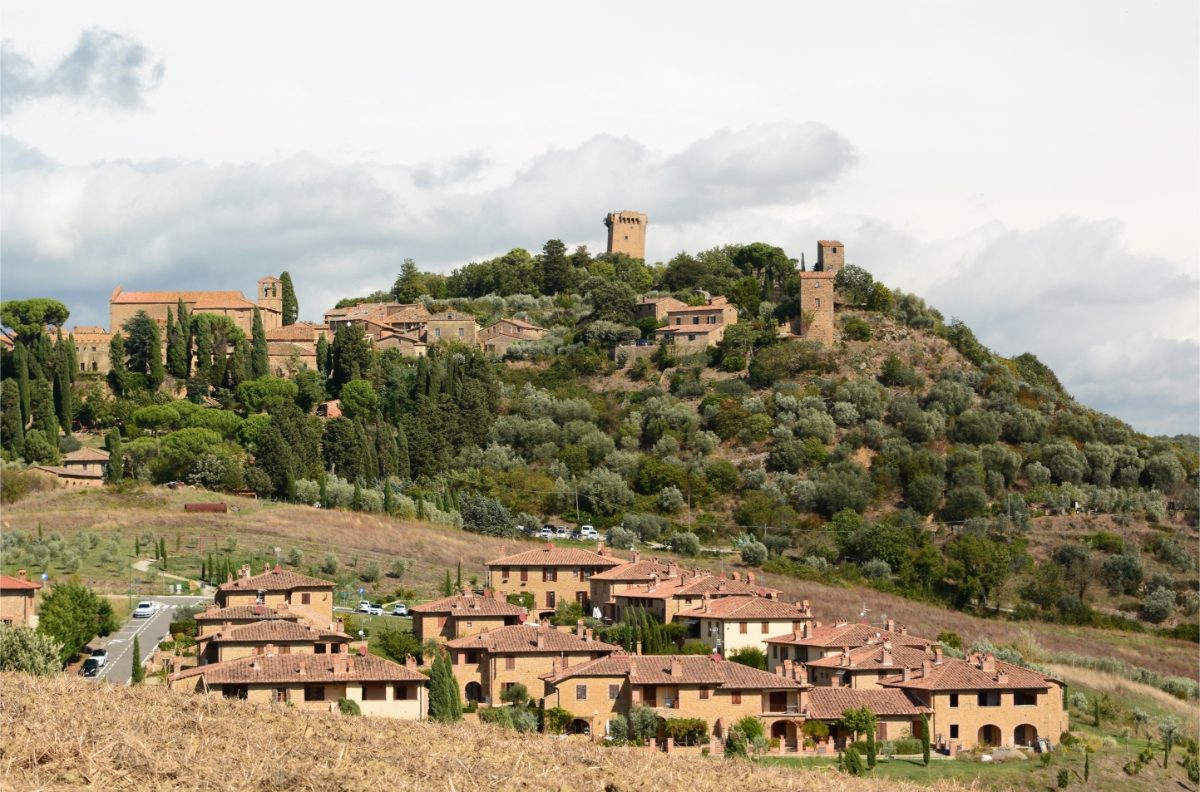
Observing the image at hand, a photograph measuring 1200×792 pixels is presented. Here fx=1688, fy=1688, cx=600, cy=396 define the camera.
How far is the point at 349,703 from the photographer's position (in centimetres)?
3519

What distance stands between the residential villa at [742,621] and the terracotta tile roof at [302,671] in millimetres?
13503

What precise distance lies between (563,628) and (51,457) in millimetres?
34640

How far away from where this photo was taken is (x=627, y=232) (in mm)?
126812

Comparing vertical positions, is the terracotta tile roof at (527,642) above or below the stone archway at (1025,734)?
above

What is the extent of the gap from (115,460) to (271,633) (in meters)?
35.1

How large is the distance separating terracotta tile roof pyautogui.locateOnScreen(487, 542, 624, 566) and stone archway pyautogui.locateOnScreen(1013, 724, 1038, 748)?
59.9ft

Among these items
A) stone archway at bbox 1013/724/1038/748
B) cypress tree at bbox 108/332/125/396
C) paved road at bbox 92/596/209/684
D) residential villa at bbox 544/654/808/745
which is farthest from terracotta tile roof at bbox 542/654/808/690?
cypress tree at bbox 108/332/125/396

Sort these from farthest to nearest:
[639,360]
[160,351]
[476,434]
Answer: [639,360], [160,351], [476,434]

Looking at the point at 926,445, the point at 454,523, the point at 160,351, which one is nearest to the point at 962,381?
the point at 926,445

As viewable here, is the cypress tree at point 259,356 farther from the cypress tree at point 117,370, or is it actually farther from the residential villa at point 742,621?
the residential villa at point 742,621

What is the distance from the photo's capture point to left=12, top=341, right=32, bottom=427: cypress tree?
78.8m

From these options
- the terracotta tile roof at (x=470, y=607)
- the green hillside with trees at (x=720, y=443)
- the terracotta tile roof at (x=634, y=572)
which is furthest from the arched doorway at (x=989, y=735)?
the green hillside with trees at (x=720, y=443)

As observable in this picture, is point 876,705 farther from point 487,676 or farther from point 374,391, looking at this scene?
point 374,391

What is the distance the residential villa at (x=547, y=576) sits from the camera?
56.9 meters
